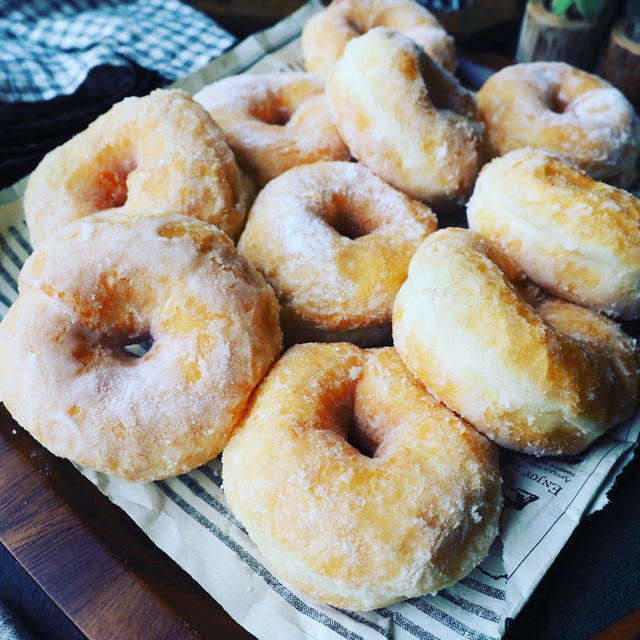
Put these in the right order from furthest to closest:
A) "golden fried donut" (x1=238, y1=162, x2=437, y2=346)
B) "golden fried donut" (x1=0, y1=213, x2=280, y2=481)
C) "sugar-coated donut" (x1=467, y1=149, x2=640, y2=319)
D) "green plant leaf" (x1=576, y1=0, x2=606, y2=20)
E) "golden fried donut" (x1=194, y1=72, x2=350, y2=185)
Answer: "green plant leaf" (x1=576, y1=0, x2=606, y2=20) < "golden fried donut" (x1=194, y1=72, x2=350, y2=185) < "golden fried donut" (x1=238, y1=162, x2=437, y2=346) < "sugar-coated donut" (x1=467, y1=149, x2=640, y2=319) < "golden fried donut" (x1=0, y1=213, x2=280, y2=481)

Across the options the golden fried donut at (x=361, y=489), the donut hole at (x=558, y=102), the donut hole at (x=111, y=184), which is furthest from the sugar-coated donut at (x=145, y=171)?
the donut hole at (x=558, y=102)

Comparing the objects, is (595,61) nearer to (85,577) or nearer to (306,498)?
(306,498)

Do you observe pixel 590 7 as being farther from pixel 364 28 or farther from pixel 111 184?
pixel 111 184

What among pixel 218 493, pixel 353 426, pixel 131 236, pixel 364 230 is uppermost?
pixel 131 236

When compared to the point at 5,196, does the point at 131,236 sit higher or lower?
higher

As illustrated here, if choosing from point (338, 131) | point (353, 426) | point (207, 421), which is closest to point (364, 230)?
Answer: point (338, 131)

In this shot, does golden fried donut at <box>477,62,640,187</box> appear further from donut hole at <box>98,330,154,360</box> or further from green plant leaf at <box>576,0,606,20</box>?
donut hole at <box>98,330,154,360</box>

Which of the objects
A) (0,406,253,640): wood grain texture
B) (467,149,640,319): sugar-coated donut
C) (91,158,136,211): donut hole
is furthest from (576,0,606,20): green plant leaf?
(0,406,253,640): wood grain texture
